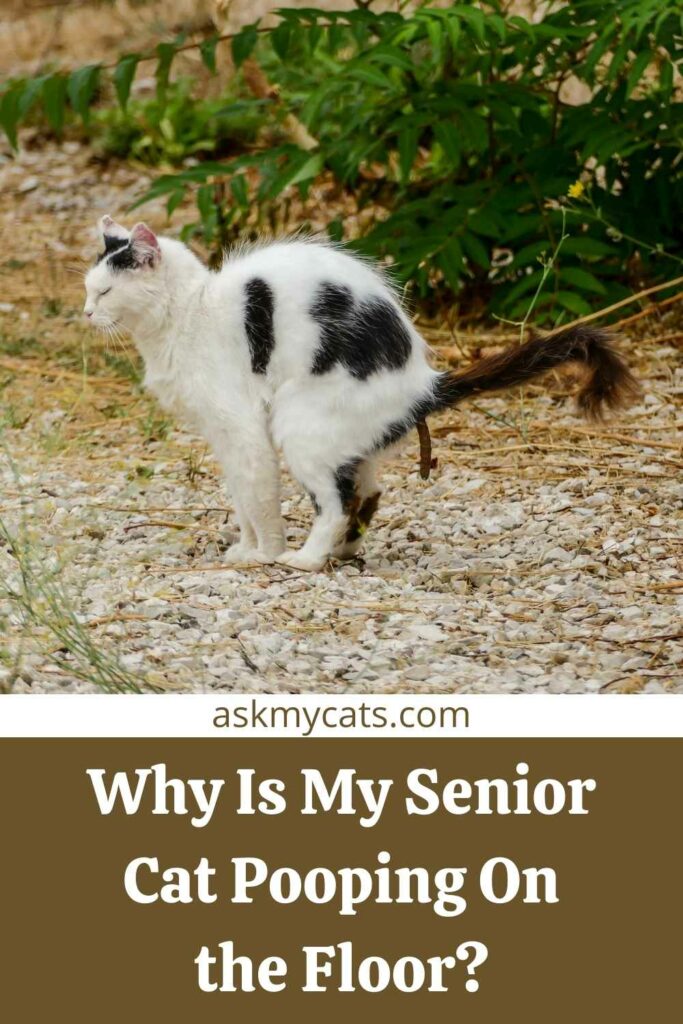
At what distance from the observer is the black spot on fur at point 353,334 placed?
3.99 meters

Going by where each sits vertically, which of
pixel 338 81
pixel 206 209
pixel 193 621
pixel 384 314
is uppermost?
pixel 338 81

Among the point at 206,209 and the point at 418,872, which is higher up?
the point at 206,209

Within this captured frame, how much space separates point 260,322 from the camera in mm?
4090

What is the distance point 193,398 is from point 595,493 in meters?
1.38

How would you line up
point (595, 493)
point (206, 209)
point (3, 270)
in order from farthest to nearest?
1. point (3, 270)
2. point (206, 209)
3. point (595, 493)

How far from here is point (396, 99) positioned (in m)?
5.97

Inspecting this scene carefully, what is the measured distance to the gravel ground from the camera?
338 cm

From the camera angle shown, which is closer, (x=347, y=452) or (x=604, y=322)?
(x=347, y=452)

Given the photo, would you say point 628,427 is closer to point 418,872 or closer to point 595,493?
point 595,493

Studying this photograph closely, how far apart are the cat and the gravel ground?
216 millimetres

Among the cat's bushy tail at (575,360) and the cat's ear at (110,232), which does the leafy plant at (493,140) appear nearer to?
the cat's ear at (110,232)

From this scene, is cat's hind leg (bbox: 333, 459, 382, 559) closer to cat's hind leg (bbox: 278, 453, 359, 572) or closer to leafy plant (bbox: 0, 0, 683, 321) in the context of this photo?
cat's hind leg (bbox: 278, 453, 359, 572)

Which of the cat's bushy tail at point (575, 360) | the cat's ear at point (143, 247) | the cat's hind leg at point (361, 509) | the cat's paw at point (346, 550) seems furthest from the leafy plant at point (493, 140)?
the cat's paw at point (346, 550)

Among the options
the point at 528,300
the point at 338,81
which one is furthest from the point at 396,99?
the point at 528,300
